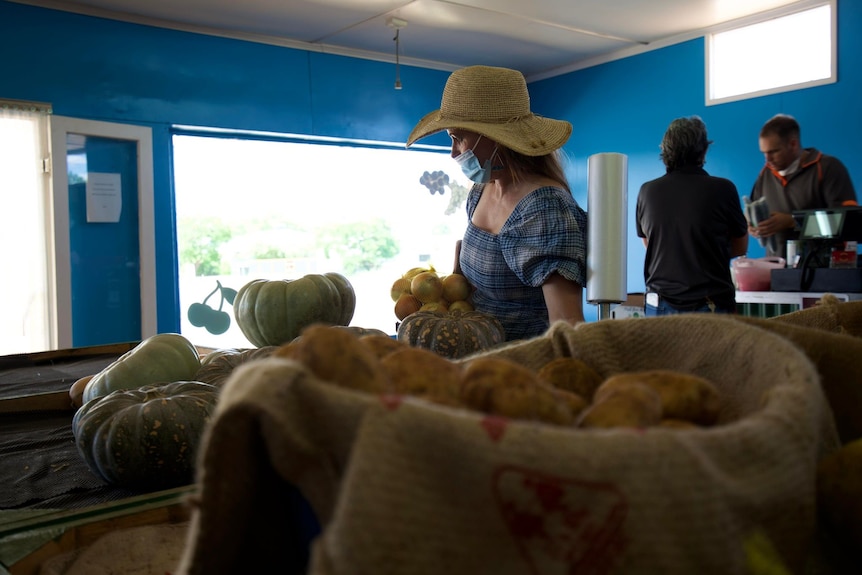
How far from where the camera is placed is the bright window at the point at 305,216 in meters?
5.62

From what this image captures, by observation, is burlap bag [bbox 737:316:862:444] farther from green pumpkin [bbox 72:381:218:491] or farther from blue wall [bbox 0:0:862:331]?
blue wall [bbox 0:0:862:331]

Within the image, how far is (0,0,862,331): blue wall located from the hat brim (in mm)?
3785

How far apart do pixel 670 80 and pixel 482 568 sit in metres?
6.29

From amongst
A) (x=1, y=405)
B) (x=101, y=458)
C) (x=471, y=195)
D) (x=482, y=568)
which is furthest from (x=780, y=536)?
(x=471, y=195)

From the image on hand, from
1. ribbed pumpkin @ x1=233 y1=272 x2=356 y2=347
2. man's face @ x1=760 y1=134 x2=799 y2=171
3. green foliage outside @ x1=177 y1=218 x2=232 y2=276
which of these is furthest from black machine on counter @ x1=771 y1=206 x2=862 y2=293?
green foliage outside @ x1=177 y1=218 x2=232 y2=276

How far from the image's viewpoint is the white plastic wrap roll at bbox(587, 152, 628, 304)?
147cm

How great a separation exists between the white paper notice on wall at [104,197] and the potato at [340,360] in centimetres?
493

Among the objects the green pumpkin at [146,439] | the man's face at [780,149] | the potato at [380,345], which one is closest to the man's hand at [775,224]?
the man's face at [780,149]

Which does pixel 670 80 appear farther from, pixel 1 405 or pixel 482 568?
pixel 482 568

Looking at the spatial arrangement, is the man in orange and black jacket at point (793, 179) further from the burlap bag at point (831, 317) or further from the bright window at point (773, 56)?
the burlap bag at point (831, 317)

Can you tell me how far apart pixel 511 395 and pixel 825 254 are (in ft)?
11.8

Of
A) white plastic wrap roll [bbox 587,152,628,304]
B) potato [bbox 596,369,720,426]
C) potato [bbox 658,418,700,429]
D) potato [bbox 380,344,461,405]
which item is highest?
white plastic wrap roll [bbox 587,152,628,304]

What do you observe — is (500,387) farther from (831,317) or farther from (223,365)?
(223,365)

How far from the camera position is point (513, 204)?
2.03 m
